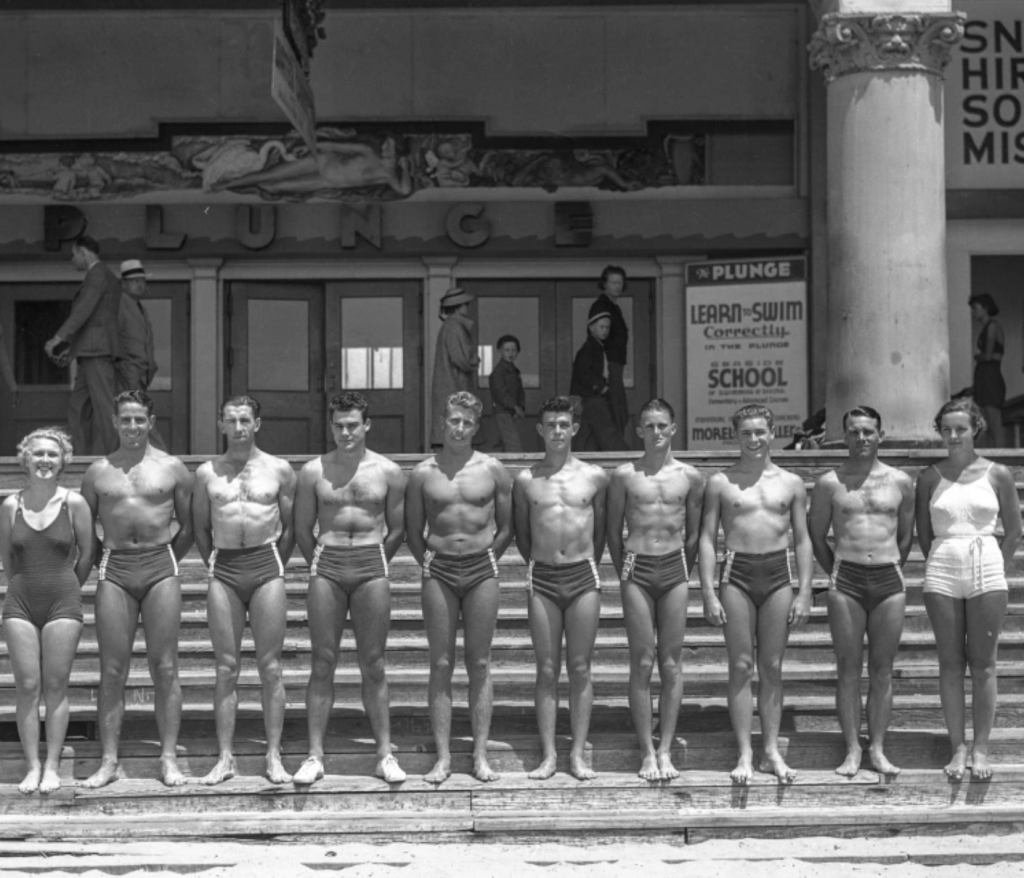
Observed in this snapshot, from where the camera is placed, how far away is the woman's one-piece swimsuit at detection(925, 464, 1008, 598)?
8.90 m

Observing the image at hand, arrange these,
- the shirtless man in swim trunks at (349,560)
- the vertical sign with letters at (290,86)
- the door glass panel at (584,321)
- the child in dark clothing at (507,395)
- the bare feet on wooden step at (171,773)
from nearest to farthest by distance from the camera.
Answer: the bare feet on wooden step at (171,773), the shirtless man in swim trunks at (349,560), the vertical sign with letters at (290,86), the child in dark clothing at (507,395), the door glass panel at (584,321)

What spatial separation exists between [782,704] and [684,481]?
1.34 meters

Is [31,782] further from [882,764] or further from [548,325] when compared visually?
[548,325]

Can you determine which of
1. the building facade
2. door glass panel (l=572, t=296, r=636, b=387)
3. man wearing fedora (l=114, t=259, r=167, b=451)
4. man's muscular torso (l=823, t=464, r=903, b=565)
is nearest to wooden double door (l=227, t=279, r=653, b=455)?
door glass panel (l=572, t=296, r=636, b=387)

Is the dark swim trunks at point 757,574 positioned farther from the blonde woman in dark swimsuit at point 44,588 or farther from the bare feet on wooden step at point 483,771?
the blonde woman in dark swimsuit at point 44,588

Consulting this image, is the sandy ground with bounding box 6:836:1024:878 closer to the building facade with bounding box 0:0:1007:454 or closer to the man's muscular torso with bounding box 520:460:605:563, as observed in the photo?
the man's muscular torso with bounding box 520:460:605:563

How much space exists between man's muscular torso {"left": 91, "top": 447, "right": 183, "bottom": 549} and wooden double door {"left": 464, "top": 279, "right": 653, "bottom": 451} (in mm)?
7035

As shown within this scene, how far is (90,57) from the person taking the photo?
15.7m

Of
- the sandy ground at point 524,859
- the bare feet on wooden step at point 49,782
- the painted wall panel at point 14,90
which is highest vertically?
the painted wall panel at point 14,90

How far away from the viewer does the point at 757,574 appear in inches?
355

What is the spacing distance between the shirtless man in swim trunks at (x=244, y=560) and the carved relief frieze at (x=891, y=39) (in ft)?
15.4

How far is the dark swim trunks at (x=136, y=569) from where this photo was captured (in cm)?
892

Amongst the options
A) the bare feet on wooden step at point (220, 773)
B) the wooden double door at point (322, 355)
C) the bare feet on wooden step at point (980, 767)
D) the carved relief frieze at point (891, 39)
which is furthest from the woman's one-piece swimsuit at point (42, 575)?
the wooden double door at point (322, 355)

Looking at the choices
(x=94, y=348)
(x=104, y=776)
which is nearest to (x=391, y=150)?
(x=94, y=348)
